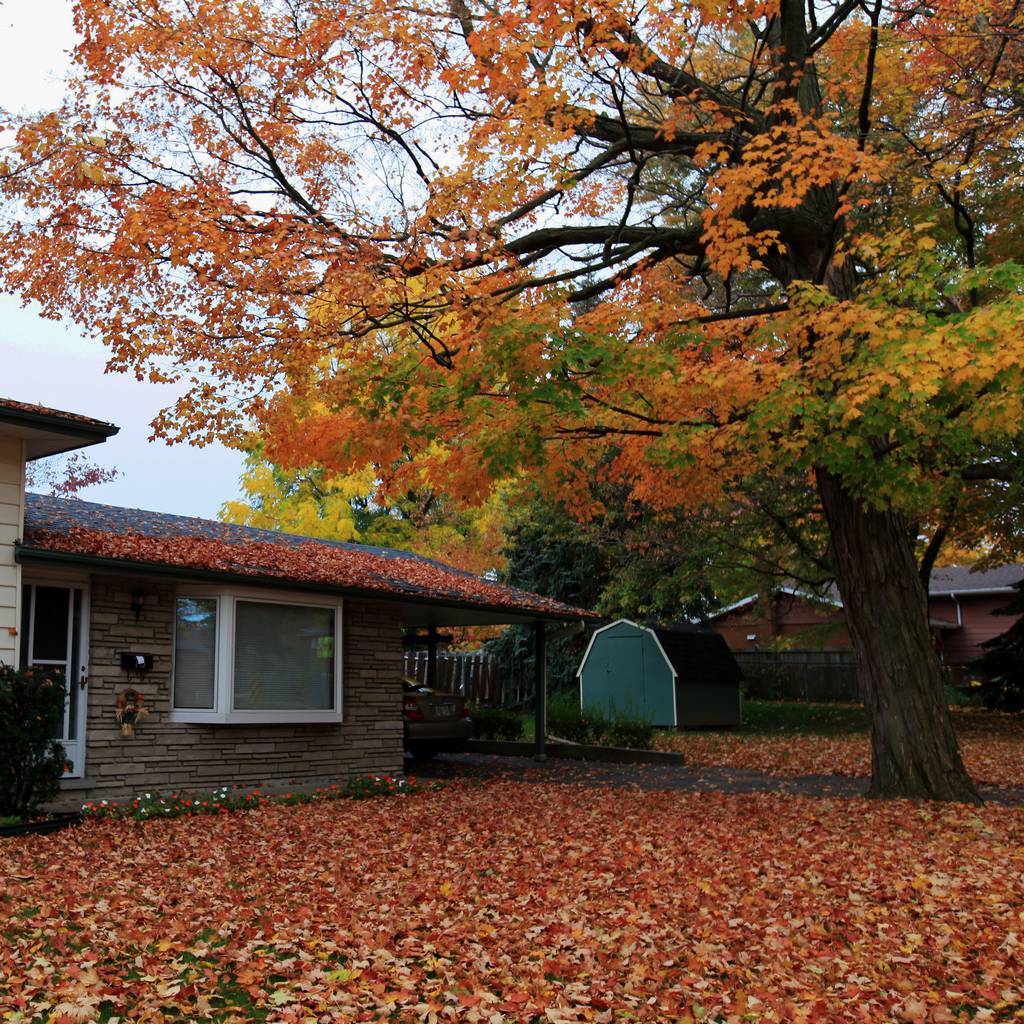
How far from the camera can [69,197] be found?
10.3 metres

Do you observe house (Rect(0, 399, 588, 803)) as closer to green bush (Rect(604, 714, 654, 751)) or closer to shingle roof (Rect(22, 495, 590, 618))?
shingle roof (Rect(22, 495, 590, 618))

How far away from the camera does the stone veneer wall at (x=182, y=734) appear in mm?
10406

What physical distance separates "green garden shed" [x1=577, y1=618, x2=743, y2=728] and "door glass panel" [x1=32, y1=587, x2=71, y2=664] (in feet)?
45.4

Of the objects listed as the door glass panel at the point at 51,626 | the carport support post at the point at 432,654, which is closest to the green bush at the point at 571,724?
the carport support post at the point at 432,654

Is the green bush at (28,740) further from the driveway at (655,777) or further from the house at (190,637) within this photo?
the driveway at (655,777)

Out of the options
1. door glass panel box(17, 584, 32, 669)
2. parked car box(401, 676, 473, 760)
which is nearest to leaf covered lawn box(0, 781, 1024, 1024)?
door glass panel box(17, 584, 32, 669)

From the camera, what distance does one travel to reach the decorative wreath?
1051cm

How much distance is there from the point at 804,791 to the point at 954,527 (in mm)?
9839

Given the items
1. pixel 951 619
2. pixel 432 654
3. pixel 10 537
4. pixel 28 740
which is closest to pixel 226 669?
pixel 28 740

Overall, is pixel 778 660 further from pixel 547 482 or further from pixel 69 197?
pixel 69 197

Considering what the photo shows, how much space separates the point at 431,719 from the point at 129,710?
5472 millimetres

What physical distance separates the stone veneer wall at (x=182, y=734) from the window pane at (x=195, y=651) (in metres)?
0.18

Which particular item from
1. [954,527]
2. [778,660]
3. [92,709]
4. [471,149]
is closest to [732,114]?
[471,149]

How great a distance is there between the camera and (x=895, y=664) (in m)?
10.1
